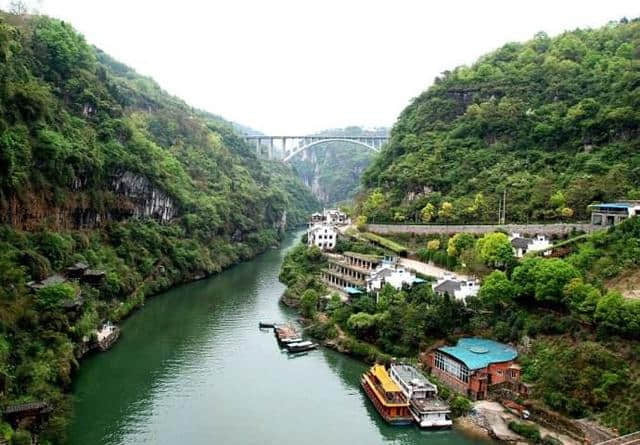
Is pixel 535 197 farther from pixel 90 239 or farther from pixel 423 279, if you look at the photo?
pixel 90 239

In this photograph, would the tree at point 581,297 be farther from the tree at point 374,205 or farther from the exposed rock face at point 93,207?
the exposed rock face at point 93,207

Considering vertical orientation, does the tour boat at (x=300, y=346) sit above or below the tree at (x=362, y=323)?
below

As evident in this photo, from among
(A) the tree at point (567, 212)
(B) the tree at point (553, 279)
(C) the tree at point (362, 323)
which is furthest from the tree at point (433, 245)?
(B) the tree at point (553, 279)

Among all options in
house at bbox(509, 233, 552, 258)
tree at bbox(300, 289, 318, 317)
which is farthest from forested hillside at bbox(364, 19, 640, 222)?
tree at bbox(300, 289, 318, 317)

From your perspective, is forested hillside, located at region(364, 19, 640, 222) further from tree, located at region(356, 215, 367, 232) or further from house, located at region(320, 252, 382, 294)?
house, located at region(320, 252, 382, 294)

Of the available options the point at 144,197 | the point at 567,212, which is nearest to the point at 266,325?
the point at 567,212

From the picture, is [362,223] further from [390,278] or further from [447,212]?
[390,278]
